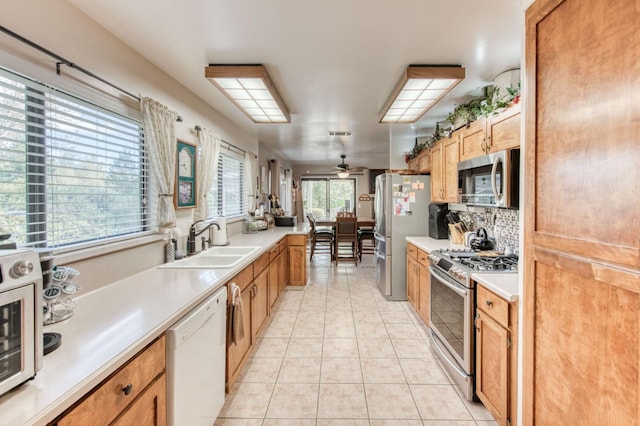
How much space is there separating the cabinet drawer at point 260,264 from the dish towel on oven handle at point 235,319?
56 centimetres

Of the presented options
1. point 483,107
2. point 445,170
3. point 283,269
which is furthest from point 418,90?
point 283,269

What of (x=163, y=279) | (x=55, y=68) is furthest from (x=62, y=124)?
(x=163, y=279)

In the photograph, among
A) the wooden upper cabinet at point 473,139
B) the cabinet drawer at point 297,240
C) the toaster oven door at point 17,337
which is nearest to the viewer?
the toaster oven door at point 17,337

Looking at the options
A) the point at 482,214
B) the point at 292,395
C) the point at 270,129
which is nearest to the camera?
the point at 292,395

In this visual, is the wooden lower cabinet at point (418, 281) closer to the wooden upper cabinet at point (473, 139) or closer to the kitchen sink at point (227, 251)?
the wooden upper cabinet at point (473, 139)

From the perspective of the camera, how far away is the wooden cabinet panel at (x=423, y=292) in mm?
2915

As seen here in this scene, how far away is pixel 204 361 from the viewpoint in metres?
1.50

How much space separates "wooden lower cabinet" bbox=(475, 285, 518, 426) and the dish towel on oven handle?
4.99 feet

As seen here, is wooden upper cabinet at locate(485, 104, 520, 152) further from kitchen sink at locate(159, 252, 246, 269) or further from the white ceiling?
kitchen sink at locate(159, 252, 246, 269)

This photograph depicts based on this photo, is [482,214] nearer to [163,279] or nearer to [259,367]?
[259,367]

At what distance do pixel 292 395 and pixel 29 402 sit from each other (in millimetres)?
1598

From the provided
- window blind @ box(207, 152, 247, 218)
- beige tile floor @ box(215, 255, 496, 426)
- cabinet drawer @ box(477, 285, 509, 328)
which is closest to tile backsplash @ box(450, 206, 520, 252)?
cabinet drawer @ box(477, 285, 509, 328)

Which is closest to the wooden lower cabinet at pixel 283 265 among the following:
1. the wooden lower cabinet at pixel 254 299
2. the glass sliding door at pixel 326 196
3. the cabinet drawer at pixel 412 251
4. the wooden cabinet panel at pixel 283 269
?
the wooden cabinet panel at pixel 283 269

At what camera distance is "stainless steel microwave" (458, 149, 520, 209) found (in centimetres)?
196
